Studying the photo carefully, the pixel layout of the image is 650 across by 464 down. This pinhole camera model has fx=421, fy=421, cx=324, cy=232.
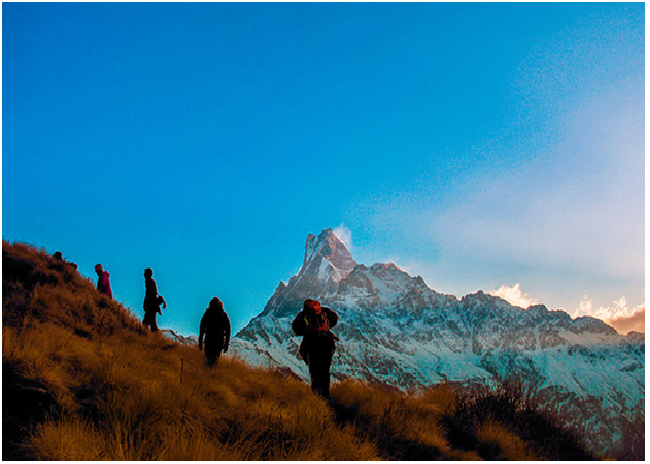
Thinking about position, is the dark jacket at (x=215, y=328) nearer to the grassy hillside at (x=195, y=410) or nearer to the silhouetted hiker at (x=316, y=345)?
the grassy hillside at (x=195, y=410)

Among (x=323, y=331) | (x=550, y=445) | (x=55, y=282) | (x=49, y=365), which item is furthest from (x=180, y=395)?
(x=55, y=282)

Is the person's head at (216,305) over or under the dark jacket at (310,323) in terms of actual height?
over

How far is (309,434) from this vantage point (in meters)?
5.63

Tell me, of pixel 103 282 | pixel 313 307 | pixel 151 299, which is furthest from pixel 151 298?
pixel 313 307

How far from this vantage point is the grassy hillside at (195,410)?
184 inches

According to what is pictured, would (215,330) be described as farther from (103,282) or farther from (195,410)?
(103,282)

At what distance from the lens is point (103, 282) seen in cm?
1391

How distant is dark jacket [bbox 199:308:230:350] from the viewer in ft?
33.2

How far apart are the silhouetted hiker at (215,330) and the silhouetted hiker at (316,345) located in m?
2.43

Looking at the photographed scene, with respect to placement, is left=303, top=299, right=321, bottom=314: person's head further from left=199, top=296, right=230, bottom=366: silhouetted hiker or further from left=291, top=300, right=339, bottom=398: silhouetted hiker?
left=199, top=296, right=230, bottom=366: silhouetted hiker

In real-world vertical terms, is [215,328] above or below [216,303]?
below

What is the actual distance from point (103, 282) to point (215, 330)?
6019mm

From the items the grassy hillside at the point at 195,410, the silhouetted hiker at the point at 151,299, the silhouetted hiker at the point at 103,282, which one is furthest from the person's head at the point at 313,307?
the silhouetted hiker at the point at 103,282

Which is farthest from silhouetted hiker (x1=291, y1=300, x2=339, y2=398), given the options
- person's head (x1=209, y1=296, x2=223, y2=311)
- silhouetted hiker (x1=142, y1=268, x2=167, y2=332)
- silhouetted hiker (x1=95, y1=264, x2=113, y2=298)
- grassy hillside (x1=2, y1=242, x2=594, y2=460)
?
silhouetted hiker (x1=95, y1=264, x2=113, y2=298)
